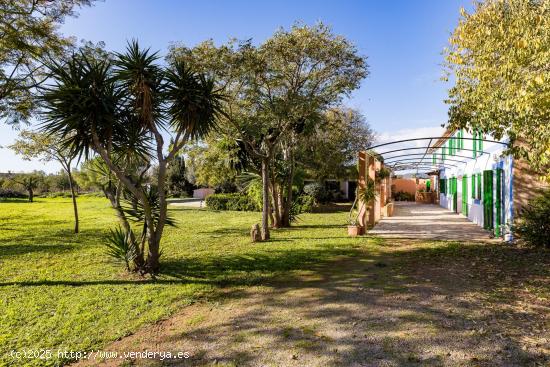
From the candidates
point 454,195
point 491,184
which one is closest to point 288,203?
point 491,184

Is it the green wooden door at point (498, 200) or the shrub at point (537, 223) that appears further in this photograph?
the green wooden door at point (498, 200)

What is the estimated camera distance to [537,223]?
9.16 metres

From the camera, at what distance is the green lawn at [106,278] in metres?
4.74

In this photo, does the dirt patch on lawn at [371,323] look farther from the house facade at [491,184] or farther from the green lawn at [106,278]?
the house facade at [491,184]

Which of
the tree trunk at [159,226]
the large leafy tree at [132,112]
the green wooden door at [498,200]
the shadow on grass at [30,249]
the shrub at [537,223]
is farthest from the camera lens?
the green wooden door at [498,200]

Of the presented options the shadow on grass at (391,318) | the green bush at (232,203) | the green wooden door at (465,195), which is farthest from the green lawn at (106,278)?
the green bush at (232,203)

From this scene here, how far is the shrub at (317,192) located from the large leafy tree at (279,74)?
41.2 ft

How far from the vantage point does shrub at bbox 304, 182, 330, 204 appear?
25.3 metres

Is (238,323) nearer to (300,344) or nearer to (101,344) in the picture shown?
(300,344)

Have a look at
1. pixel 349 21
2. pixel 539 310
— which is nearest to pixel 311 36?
pixel 349 21

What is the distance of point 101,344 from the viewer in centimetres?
429

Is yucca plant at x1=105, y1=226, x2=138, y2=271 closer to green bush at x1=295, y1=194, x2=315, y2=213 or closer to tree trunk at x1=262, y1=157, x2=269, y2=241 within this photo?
tree trunk at x1=262, y1=157, x2=269, y2=241

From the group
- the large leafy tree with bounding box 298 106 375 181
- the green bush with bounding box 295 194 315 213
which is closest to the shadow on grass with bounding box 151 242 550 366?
the large leafy tree with bounding box 298 106 375 181

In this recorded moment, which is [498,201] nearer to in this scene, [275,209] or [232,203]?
[275,209]
